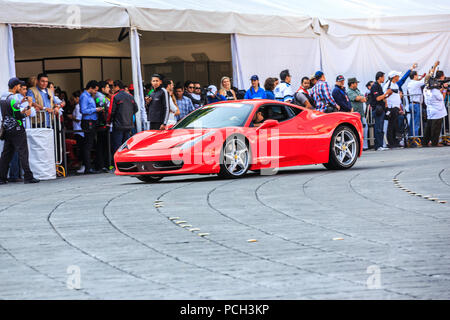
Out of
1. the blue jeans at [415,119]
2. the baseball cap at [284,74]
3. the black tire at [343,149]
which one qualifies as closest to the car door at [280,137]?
the black tire at [343,149]

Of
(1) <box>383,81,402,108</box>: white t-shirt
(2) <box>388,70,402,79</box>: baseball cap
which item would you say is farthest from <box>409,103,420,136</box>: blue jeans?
(2) <box>388,70,402,79</box>: baseball cap

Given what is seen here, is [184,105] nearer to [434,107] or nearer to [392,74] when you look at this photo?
[392,74]

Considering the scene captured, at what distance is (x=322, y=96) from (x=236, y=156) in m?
5.04

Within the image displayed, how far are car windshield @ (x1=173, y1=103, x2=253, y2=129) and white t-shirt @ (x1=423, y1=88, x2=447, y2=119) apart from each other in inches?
378

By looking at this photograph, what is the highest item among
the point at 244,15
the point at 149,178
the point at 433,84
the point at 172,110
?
the point at 244,15

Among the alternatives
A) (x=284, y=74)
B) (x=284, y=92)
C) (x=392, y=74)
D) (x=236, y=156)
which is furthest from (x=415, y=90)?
(x=236, y=156)

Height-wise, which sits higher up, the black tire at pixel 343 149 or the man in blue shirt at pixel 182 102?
the man in blue shirt at pixel 182 102

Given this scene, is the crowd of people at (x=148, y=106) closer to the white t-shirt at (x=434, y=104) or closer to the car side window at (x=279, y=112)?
the white t-shirt at (x=434, y=104)

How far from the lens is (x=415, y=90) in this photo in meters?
23.2

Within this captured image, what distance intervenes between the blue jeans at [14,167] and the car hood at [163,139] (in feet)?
10.1

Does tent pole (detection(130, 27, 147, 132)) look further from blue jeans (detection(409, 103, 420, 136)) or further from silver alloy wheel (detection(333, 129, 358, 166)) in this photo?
blue jeans (detection(409, 103, 420, 136))

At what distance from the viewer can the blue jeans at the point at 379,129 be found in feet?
73.5

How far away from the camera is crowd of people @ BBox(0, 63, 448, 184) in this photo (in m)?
15.2

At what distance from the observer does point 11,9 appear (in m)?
15.8
